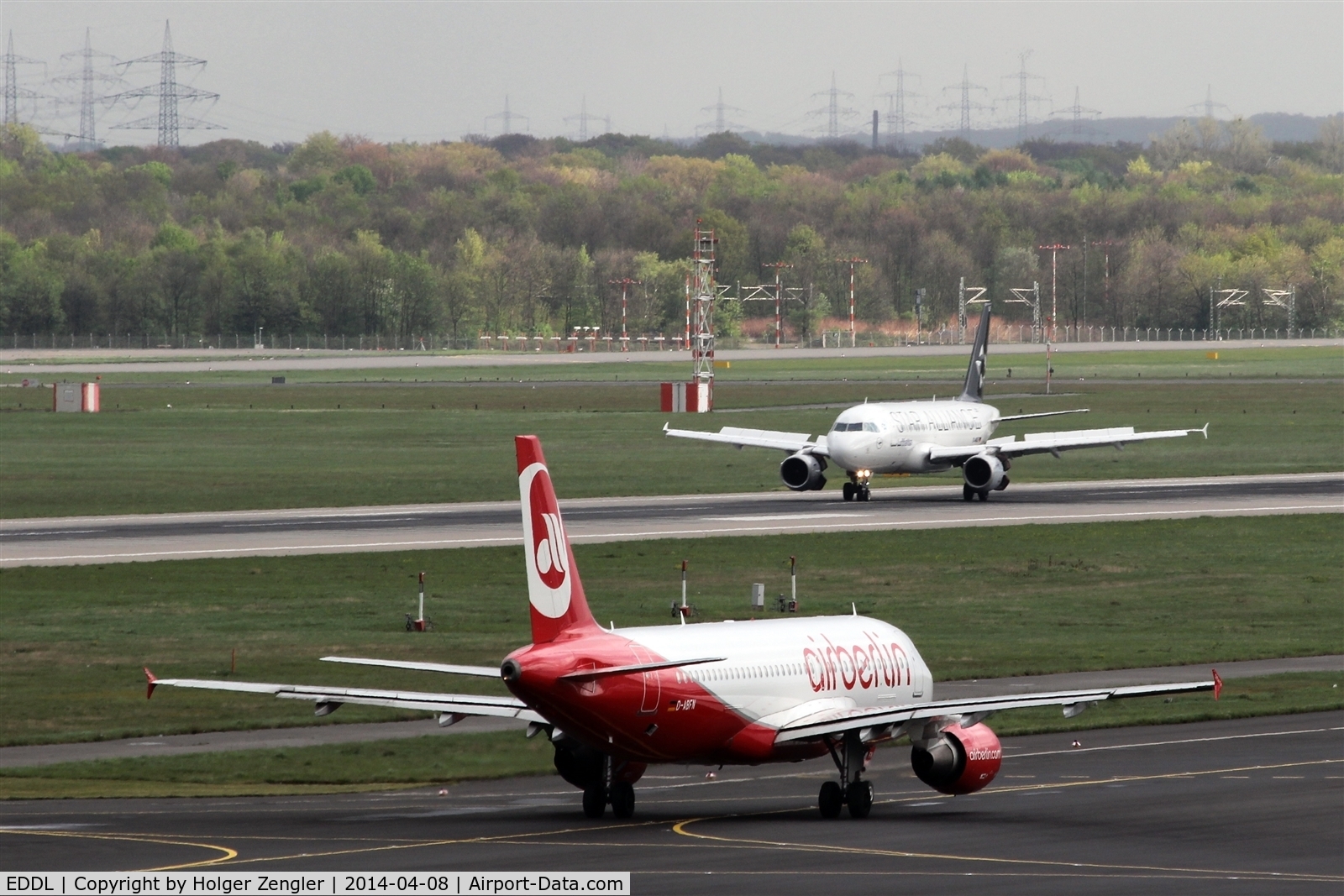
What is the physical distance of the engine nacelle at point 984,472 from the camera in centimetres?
9125

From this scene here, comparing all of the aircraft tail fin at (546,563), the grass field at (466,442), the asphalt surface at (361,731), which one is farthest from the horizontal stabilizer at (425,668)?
the grass field at (466,442)

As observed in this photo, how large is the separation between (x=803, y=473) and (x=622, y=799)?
6260 centimetres

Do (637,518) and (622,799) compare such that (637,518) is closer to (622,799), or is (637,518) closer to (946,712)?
(622,799)

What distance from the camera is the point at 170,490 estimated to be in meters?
98.1

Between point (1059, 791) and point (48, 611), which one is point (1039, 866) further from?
point (48, 611)

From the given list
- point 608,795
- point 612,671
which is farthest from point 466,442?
point 612,671

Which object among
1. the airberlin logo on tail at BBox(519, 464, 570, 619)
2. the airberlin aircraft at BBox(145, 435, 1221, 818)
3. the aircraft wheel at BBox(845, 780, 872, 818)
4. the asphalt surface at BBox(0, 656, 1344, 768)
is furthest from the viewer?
the asphalt surface at BBox(0, 656, 1344, 768)

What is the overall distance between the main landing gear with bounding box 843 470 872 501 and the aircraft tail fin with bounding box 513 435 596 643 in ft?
206

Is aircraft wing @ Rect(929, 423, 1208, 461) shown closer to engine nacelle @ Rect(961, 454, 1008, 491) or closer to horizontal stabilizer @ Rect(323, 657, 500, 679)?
engine nacelle @ Rect(961, 454, 1008, 491)

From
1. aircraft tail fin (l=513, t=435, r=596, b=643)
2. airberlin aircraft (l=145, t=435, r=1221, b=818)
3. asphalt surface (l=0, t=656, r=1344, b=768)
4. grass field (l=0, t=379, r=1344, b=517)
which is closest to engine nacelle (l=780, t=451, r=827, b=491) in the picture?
grass field (l=0, t=379, r=1344, b=517)

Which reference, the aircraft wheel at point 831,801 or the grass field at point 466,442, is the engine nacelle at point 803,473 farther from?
the aircraft wheel at point 831,801

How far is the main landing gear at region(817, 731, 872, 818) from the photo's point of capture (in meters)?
31.8

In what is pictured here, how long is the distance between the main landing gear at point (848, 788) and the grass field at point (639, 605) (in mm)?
14943

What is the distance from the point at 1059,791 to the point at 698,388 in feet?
404
